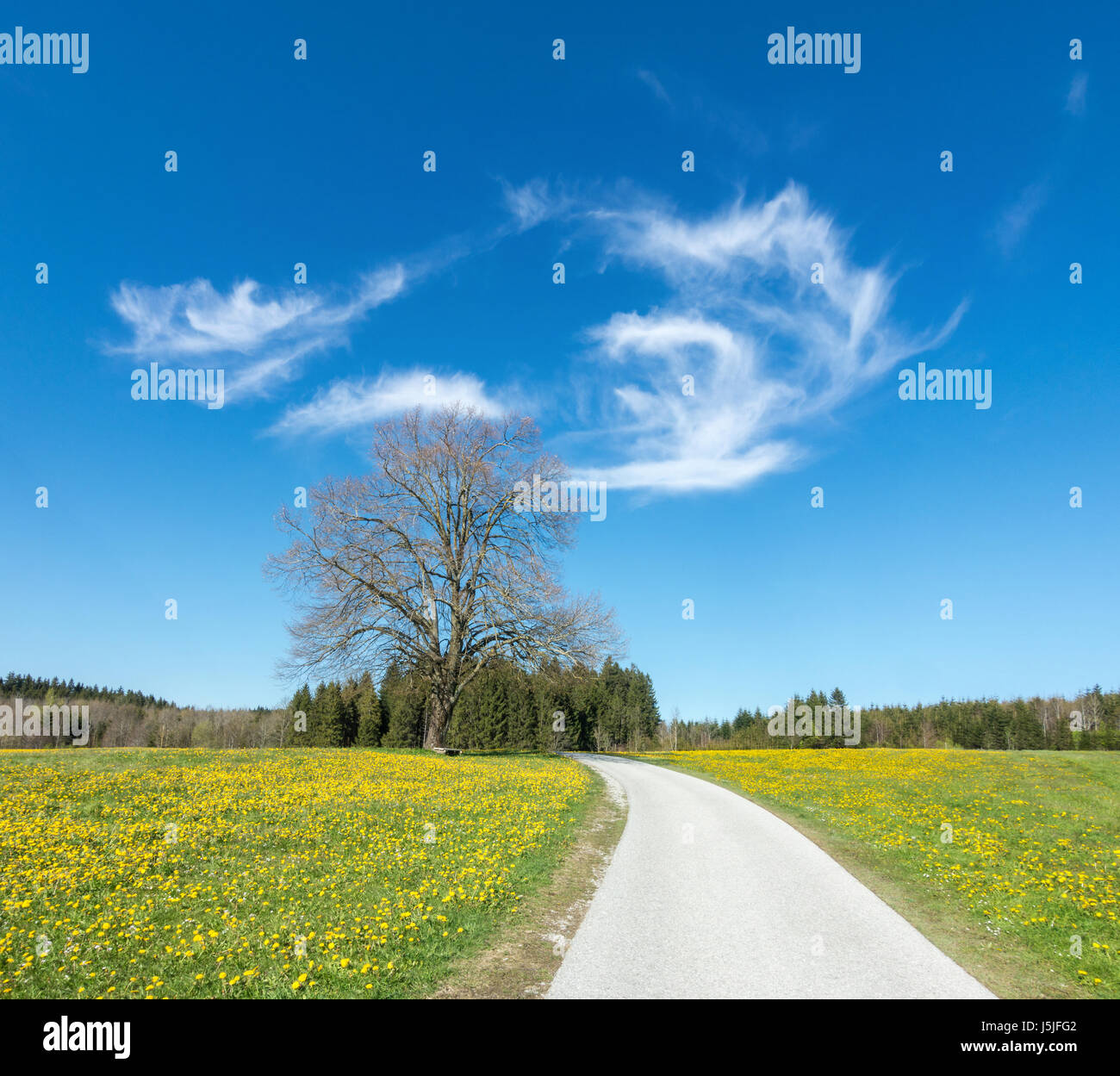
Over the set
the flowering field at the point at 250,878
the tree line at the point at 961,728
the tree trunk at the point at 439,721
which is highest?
the flowering field at the point at 250,878

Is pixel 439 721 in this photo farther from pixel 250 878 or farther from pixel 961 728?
pixel 961 728

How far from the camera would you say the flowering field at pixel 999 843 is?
820 cm

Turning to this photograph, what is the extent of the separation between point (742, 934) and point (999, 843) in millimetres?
10503

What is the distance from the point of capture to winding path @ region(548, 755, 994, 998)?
20.8 feet

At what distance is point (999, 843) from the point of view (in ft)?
48.0

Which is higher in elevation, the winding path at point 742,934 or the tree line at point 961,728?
the winding path at point 742,934

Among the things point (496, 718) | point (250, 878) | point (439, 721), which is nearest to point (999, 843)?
point (250, 878)

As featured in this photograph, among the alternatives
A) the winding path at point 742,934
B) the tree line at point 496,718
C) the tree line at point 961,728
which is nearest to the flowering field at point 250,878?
the winding path at point 742,934

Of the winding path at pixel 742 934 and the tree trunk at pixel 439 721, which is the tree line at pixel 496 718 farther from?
the winding path at pixel 742 934

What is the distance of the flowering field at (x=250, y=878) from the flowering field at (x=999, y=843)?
6.45 metres

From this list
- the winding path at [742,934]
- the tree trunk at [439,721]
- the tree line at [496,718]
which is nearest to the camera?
the winding path at [742,934]

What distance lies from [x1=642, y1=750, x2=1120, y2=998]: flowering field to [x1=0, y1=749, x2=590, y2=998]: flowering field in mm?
6447

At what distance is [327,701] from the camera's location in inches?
3755
